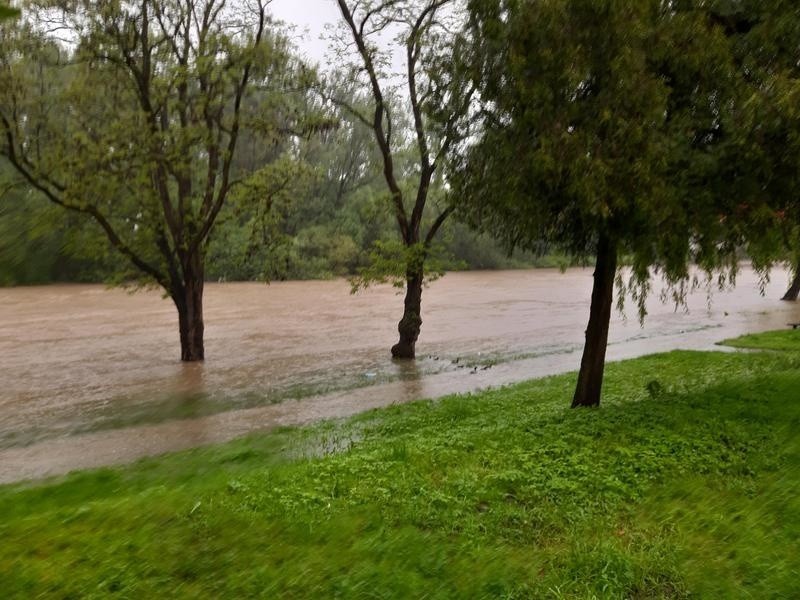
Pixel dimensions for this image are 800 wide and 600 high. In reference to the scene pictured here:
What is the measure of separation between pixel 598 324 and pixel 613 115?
122 inches

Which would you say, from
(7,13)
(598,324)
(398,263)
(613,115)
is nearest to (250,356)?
(398,263)

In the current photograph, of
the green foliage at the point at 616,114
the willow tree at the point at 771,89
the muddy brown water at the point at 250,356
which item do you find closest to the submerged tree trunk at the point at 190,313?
the muddy brown water at the point at 250,356

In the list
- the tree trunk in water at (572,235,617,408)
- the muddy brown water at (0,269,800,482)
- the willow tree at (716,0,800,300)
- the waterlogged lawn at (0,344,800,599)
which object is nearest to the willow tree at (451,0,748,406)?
the willow tree at (716,0,800,300)

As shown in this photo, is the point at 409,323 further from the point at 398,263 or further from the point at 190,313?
the point at 190,313

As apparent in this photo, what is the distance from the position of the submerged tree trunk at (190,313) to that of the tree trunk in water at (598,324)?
12.2 m

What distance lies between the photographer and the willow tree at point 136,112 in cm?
1548

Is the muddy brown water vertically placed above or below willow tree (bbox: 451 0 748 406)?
below

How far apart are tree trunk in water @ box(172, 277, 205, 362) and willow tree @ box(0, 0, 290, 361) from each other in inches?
1.6

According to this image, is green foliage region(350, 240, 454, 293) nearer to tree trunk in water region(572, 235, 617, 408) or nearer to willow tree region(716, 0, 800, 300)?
tree trunk in water region(572, 235, 617, 408)

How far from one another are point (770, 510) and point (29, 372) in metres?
17.5

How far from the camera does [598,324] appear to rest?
29.9 feet

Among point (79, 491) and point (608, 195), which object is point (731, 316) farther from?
point (79, 491)

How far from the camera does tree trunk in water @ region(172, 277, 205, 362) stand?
18.4m

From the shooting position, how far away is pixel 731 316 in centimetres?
2934
